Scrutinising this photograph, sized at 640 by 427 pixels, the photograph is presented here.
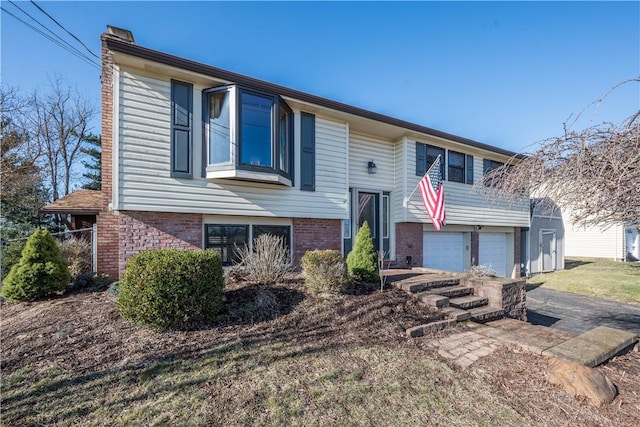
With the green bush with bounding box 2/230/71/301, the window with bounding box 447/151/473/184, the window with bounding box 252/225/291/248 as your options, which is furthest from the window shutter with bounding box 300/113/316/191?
the window with bounding box 447/151/473/184

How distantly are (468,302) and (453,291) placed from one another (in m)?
0.45

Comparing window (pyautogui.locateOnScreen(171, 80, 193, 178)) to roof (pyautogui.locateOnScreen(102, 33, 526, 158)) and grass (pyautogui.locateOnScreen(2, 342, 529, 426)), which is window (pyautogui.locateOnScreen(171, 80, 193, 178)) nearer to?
roof (pyautogui.locateOnScreen(102, 33, 526, 158))

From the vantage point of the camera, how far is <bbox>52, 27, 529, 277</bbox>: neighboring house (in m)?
6.39

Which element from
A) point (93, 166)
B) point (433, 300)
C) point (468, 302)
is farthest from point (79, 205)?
point (93, 166)

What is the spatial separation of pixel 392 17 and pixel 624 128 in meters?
6.80

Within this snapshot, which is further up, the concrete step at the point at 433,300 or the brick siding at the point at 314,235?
the brick siding at the point at 314,235

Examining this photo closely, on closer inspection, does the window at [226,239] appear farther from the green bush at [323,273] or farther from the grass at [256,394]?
the grass at [256,394]

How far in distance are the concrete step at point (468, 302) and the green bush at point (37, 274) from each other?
8026 millimetres

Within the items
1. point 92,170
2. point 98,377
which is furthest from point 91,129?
point 98,377

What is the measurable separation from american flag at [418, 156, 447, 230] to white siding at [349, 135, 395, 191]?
1.63 m

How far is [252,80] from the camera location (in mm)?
7180

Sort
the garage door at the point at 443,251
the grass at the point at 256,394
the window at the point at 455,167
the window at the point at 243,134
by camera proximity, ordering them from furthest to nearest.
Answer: the window at the point at 455,167 < the garage door at the point at 443,251 < the window at the point at 243,134 < the grass at the point at 256,394

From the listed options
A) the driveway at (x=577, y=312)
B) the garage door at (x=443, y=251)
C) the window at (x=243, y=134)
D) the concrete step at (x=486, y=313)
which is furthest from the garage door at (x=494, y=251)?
the window at (x=243, y=134)

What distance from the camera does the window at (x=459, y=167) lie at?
38.0ft
